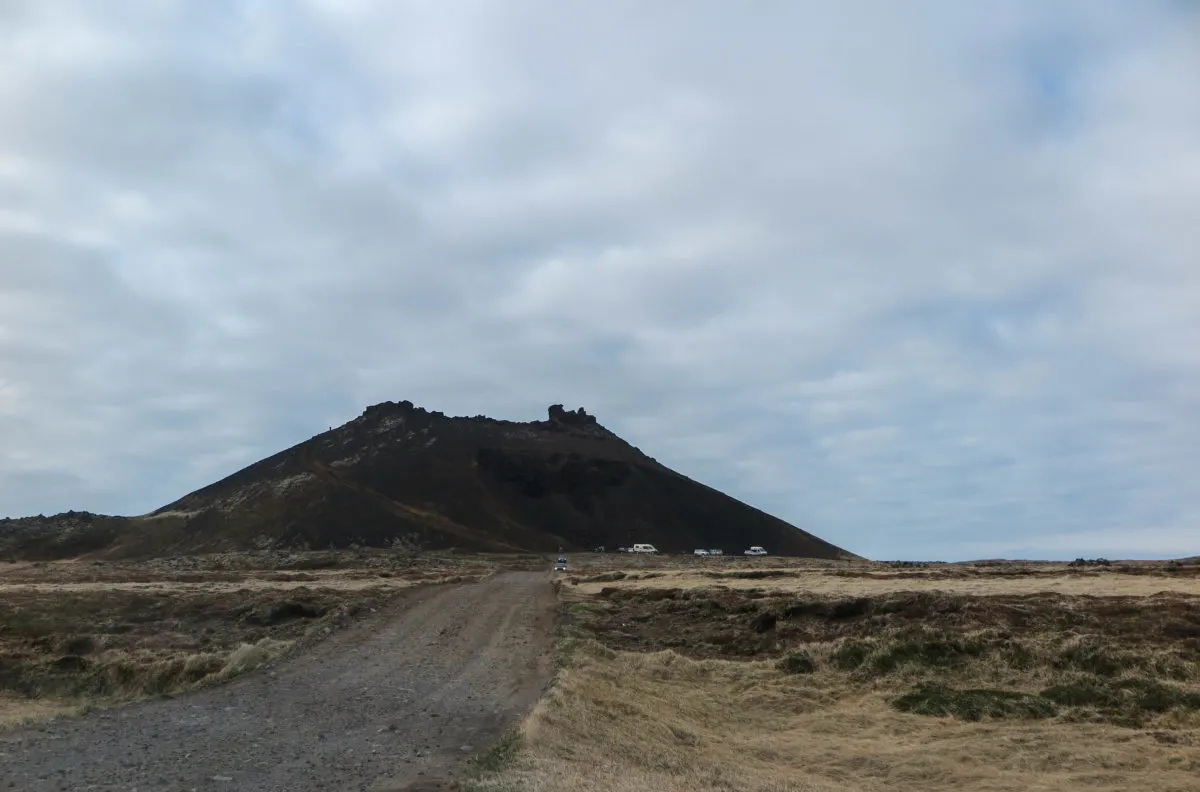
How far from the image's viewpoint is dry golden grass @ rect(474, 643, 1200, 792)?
1245 centimetres

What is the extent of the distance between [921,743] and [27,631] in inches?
1077

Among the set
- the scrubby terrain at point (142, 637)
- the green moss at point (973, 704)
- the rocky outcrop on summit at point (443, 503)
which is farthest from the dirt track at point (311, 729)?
the rocky outcrop on summit at point (443, 503)

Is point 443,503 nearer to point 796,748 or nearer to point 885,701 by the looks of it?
point 885,701

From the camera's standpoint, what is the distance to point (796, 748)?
16.4 m

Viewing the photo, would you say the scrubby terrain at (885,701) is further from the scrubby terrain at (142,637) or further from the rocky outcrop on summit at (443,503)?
the rocky outcrop on summit at (443,503)

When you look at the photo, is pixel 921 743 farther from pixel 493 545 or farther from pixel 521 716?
pixel 493 545

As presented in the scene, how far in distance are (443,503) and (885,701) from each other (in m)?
140

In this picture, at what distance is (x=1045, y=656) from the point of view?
21109 millimetres

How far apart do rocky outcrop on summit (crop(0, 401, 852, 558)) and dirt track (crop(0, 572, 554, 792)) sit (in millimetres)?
110530

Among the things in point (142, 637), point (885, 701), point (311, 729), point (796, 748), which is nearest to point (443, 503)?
point (142, 637)

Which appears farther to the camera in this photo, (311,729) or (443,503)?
(443,503)

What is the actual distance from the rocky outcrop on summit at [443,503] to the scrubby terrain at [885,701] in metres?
107

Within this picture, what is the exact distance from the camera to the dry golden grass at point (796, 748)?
12453 mm

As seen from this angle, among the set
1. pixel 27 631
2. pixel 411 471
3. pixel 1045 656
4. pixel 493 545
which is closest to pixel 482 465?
pixel 411 471
